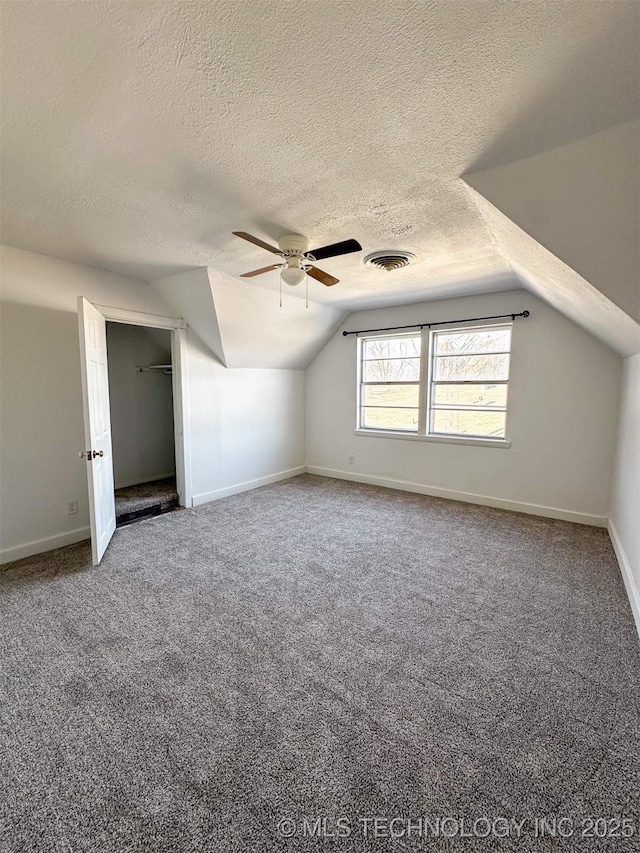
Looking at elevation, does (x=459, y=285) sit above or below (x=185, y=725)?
above

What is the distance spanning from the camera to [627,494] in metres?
2.93

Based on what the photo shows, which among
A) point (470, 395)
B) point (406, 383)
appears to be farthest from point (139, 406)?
point (470, 395)

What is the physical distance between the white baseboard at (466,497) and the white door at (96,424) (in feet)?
10.5

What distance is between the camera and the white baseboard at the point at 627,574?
7.54 feet

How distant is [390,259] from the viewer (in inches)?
118

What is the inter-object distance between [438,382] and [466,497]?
1486mm

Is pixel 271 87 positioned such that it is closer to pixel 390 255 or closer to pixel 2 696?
pixel 390 255

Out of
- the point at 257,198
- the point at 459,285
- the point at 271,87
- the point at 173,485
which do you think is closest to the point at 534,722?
the point at 271,87

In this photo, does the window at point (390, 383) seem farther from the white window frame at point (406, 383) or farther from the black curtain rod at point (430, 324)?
the black curtain rod at point (430, 324)

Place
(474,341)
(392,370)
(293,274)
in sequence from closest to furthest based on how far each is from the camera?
1. (293,274)
2. (474,341)
3. (392,370)

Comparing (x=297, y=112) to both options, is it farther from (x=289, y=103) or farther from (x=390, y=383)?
(x=390, y=383)

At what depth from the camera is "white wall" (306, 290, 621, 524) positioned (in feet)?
12.2

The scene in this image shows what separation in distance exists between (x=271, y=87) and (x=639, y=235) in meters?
1.68

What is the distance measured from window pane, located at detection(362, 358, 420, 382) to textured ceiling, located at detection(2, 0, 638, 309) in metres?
2.63
